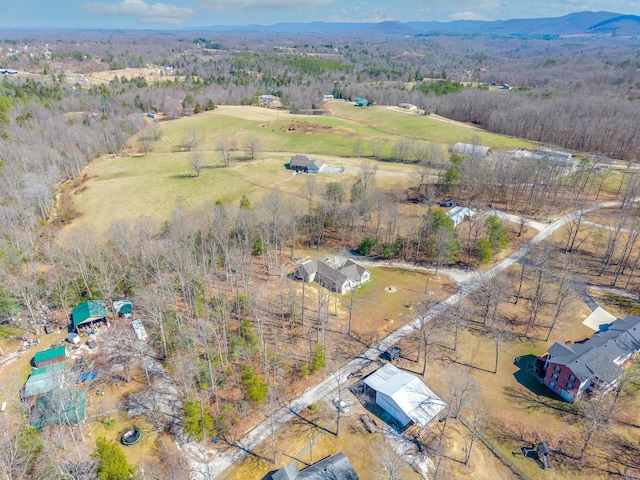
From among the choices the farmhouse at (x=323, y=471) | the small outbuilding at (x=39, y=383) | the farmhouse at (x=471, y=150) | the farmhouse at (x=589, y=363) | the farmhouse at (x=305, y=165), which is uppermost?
the farmhouse at (x=471, y=150)

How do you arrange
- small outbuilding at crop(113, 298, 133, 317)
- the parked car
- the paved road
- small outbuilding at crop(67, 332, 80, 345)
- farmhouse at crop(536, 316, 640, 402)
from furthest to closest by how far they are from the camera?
small outbuilding at crop(113, 298, 133, 317)
small outbuilding at crop(67, 332, 80, 345)
farmhouse at crop(536, 316, 640, 402)
the parked car
the paved road

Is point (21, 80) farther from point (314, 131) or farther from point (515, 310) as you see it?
point (515, 310)

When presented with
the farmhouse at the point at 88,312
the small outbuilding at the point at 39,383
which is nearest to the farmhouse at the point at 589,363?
the small outbuilding at the point at 39,383

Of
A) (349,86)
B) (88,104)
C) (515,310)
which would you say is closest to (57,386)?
(515,310)

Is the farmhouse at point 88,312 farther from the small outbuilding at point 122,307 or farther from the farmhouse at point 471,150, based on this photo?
the farmhouse at point 471,150

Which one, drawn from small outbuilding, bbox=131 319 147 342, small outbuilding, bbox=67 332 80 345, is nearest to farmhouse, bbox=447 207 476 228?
small outbuilding, bbox=131 319 147 342

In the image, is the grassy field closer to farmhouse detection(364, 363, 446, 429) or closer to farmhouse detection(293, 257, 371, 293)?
farmhouse detection(293, 257, 371, 293)
